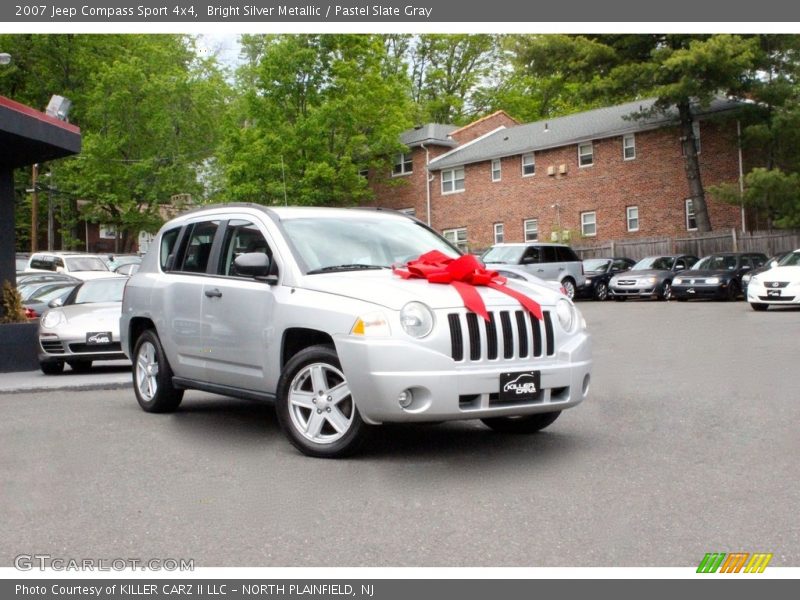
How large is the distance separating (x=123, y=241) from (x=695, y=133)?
1264 inches

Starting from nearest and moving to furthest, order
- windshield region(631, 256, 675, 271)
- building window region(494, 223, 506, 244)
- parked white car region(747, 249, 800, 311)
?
parked white car region(747, 249, 800, 311) → windshield region(631, 256, 675, 271) → building window region(494, 223, 506, 244)

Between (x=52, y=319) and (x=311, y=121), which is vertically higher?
(x=311, y=121)

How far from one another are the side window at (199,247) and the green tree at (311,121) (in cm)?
3607

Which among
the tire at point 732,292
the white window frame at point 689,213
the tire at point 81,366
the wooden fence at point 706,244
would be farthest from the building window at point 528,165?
the tire at point 81,366

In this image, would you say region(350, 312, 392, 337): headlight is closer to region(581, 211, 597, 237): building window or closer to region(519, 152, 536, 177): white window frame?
region(581, 211, 597, 237): building window

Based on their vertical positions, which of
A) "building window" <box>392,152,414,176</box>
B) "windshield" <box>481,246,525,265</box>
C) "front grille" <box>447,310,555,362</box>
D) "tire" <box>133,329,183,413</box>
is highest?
"building window" <box>392,152,414,176</box>

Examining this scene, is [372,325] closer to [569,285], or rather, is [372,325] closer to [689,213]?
[569,285]

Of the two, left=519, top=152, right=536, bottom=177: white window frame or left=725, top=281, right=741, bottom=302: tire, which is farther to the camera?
left=519, top=152, right=536, bottom=177: white window frame

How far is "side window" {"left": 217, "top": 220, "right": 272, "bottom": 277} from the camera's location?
8102 mm

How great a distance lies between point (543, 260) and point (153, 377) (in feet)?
84.0

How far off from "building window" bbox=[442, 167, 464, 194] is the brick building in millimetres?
52

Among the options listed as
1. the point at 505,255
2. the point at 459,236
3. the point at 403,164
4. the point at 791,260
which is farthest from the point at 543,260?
the point at 403,164

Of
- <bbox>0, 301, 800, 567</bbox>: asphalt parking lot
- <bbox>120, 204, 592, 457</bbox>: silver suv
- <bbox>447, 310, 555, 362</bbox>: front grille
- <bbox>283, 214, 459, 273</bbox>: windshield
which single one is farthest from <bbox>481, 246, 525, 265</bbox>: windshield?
<bbox>447, 310, 555, 362</bbox>: front grille

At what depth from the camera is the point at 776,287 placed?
902 inches
